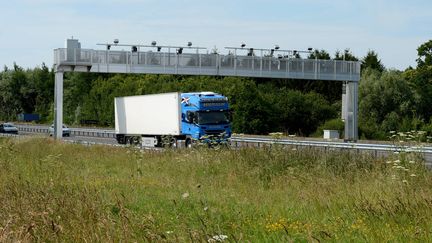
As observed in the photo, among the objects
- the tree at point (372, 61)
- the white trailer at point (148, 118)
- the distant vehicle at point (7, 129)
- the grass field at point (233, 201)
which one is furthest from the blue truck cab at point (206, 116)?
the tree at point (372, 61)

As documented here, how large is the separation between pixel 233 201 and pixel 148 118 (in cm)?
3509

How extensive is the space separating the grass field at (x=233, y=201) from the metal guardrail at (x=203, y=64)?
2914 cm

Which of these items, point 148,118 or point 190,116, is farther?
point 148,118

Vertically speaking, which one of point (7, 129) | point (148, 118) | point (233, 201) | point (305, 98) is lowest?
point (233, 201)

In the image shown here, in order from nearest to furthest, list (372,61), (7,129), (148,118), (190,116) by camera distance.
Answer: (190,116) → (148,118) → (7,129) → (372,61)

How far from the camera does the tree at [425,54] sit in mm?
76125

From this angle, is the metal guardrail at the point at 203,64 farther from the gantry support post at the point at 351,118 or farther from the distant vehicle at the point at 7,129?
the distant vehicle at the point at 7,129

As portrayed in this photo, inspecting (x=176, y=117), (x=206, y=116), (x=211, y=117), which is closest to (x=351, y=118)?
(x=176, y=117)

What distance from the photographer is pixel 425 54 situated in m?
77.1

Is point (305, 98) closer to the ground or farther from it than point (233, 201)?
farther from it

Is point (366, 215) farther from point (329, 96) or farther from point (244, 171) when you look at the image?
point (329, 96)

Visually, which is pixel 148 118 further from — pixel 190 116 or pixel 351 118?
pixel 351 118

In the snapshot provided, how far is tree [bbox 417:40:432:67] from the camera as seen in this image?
2997 inches

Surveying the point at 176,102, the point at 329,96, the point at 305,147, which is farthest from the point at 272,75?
the point at 305,147
